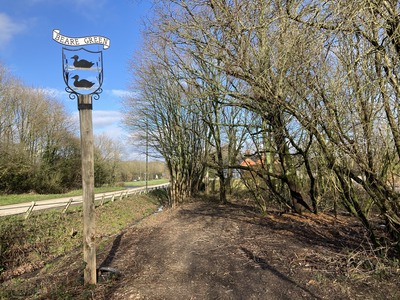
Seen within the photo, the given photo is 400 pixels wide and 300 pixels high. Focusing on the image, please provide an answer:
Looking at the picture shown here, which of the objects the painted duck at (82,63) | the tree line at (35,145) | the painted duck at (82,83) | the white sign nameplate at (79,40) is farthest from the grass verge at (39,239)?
the tree line at (35,145)

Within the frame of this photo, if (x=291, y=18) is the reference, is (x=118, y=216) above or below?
below

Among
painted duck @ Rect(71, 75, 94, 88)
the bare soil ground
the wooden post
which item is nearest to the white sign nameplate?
painted duck @ Rect(71, 75, 94, 88)

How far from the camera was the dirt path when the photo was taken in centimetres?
420

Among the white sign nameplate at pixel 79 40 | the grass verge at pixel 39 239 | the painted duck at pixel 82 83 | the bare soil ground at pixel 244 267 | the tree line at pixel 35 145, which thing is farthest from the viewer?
the tree line at pixel 35 145

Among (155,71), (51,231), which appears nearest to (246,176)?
(51,231)

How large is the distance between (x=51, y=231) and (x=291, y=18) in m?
11.5

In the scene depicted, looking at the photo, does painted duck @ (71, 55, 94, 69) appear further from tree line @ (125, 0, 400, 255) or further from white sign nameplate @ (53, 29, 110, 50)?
tree line @ (125, 0, 400, 255)

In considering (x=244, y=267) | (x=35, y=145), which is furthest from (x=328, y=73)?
(x=35, y=145)

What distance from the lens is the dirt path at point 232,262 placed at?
4195 mm

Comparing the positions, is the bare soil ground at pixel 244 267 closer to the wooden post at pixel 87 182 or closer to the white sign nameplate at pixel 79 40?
the wooden post at pixel 87 182

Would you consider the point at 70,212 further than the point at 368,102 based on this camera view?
Yes

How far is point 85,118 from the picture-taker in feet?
16.2

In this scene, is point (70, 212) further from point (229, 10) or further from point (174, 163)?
point (229, 10)

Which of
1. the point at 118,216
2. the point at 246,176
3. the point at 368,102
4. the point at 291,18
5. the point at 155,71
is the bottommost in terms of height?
the point at 118,216
